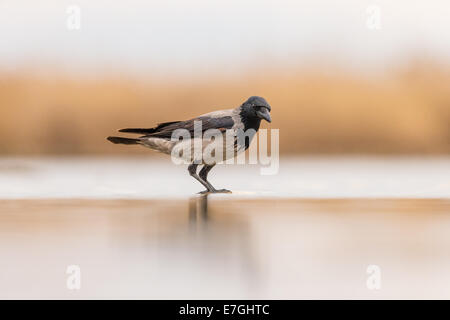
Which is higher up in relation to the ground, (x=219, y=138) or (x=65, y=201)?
(x=219, y=138)

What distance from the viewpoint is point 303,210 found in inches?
241

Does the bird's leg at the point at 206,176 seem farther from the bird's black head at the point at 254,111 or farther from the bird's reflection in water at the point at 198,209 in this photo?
the bird's black head at the point at 254,111

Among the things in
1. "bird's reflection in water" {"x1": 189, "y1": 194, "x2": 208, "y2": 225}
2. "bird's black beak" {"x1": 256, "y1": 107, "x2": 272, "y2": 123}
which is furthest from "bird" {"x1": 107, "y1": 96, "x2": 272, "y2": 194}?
"bird's reflection in water" {"x1": 189, "y1": 194, "x2": 208, "y2": 225}

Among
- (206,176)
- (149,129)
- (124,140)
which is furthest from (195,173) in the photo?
(124,140)

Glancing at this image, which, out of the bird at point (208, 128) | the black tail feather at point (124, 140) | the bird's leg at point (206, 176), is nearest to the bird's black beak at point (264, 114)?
the bird at point (208, 128)

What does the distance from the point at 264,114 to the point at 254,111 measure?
130 millimetres

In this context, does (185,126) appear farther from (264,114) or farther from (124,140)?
(264,114)

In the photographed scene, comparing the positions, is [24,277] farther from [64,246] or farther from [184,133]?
[184,133]

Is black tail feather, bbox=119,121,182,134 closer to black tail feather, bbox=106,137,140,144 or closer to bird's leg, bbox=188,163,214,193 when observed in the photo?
black tail feather, bbox=106,137,140,144

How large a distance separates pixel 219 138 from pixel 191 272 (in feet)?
9.31

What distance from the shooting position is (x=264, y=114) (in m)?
6.84

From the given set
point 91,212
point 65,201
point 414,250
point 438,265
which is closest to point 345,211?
point 414,250

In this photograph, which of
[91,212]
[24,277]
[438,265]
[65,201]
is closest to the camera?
[24,277]

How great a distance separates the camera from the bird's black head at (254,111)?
270 inches
